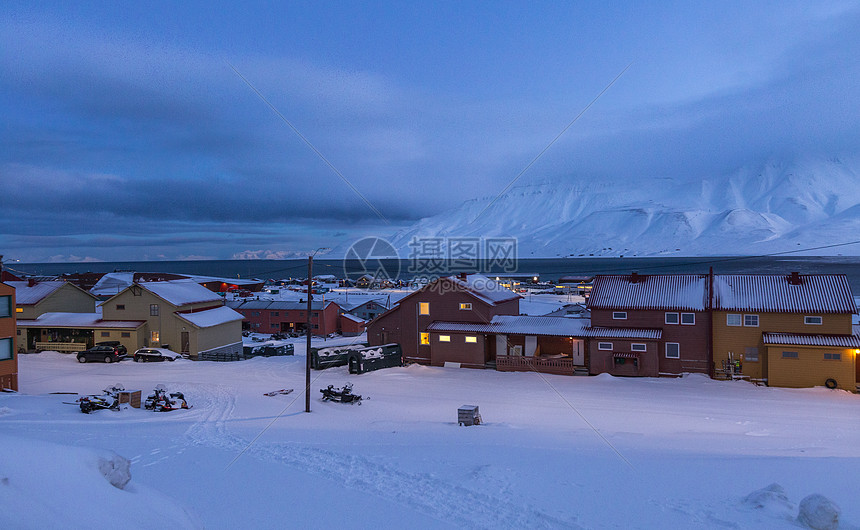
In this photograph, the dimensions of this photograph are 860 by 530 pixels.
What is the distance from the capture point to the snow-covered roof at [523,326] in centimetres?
3456

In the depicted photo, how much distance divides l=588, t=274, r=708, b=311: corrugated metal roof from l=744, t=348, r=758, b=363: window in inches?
145

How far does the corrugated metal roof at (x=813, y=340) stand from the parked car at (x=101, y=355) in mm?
45348

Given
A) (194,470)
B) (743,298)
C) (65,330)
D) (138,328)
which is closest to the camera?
(194,470)

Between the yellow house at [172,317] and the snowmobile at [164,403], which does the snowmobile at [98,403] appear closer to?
the snowmobile at [164,403]

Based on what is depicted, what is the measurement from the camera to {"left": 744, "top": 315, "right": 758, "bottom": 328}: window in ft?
101

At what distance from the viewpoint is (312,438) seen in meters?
16.8

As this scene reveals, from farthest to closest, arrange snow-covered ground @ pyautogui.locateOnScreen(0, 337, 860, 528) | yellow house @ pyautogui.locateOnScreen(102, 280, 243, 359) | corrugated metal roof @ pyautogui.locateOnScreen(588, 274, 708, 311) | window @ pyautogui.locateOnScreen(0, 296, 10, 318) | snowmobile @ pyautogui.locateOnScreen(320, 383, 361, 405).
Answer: yellow house @ pyautogui.locateOnScreen(102, 280, 243, 359) < corrugated metal roof @ pyautogui.locateOnScreen(588, 274, 708, 311) < window @ pyautogui.locateOnScreen(0, 296, 10, 318) < snowmobile @ pyautogui.locateOnScreen(320, 383, 361, 405) < snow-covered ground @ pyautogui.locateOnScreen(0, 337, 860, 528)

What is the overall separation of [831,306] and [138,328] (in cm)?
5112

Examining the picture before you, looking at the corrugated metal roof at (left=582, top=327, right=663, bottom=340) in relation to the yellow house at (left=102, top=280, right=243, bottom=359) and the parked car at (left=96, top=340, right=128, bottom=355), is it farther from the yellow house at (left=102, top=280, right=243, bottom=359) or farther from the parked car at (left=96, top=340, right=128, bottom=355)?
the parked car at (left=96, top=340, right=128, bottom=355)

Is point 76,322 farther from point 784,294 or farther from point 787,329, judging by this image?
point 784,294

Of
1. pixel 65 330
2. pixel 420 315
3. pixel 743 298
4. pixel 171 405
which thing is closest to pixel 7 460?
pixel 171 405

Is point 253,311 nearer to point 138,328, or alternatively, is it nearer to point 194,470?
point 138,328

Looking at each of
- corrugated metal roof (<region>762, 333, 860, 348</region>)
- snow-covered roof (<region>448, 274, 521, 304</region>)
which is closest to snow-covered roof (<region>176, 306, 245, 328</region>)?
snow-covered roof (<region>448, 274, 521, 304</region>)

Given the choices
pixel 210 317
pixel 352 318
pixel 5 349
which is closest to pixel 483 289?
pixel 210 317
